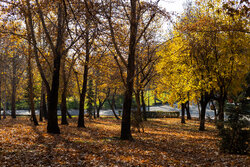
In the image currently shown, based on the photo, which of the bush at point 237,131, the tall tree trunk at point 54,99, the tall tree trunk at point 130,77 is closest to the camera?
the bush at point 237,131

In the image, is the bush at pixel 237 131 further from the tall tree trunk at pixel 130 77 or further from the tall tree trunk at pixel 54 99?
the tall tree trunk at pixel 54 99

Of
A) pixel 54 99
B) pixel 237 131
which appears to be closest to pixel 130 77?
pixel 54 99

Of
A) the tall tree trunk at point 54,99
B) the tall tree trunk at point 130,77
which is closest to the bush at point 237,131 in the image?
the tall tree trunk at point 130,77

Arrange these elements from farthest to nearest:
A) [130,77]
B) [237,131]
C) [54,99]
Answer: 1. [54,99]
2. [130,77]
3. [237,131]

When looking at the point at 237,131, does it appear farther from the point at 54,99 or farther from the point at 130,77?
the point at 54,99

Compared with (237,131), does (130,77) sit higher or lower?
higher

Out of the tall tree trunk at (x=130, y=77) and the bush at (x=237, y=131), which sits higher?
the tall tree trunk at (x=130, y=77)

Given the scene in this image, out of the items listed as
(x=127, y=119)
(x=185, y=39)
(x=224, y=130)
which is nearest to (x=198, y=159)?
(x=224, y=130)

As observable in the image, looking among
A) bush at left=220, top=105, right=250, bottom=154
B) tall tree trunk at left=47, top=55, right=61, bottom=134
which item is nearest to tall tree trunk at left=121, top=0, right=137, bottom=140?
tall tree trunk at left=47, top=55, right=61, bottom=134

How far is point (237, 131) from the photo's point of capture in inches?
330

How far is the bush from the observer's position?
8328mm

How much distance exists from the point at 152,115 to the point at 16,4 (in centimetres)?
3020

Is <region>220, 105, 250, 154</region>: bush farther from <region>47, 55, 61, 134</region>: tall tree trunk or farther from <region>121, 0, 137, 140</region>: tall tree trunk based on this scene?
<region>47, 55, 61, 134</region>: tall tree trunk

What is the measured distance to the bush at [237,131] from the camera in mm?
8328
